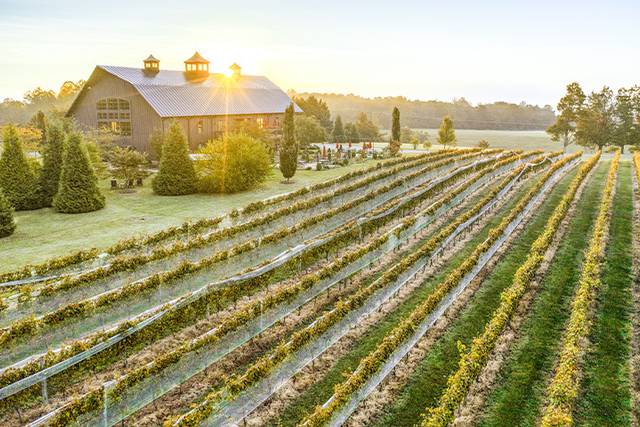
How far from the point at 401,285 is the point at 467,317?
7.68 ft

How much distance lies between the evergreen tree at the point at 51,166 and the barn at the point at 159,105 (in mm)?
16116

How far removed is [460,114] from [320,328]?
147270 millimetres

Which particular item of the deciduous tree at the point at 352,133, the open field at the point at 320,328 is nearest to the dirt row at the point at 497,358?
the open field at the point at 320,328

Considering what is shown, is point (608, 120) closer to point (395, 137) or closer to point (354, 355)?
point (395, 137)

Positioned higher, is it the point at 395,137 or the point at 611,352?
the point at 395,137

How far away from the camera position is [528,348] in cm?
1344

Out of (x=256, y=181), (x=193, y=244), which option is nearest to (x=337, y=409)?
(x=193, y=244)

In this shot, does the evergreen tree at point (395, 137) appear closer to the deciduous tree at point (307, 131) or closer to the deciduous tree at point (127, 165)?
the deciduous tree at point (307, 131)

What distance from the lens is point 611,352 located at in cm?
1340

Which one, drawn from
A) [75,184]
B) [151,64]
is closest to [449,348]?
[75,184]

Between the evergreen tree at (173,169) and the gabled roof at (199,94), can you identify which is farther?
the gabled roof at (199,94)

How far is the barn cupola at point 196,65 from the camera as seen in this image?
62125 mm

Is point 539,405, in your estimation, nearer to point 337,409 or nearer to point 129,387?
point 337,409

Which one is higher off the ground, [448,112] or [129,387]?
[448,112]
